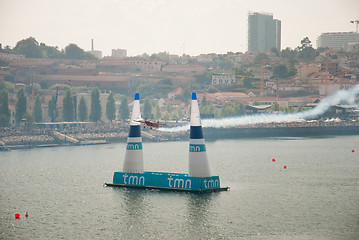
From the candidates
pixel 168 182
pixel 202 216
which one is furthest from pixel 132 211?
pixel 168 182

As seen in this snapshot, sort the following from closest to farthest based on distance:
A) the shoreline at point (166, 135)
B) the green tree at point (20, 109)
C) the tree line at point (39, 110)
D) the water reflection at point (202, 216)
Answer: the water reflection at point (202, 216)
the shoreline at point (166, 135)
the tree line at point (39, 110)
the green tree at point (20, 109)

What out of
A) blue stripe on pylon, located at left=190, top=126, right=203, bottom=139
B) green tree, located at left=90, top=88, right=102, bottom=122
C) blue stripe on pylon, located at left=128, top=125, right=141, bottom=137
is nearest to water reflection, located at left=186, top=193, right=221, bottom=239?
blue stripe on pylon, located at left=190, top=126, right=203, bottom=139

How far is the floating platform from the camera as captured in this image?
2734 inches

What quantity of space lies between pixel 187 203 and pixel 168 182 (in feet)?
18.3

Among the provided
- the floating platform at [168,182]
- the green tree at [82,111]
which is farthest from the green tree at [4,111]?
the floating platform at [168,182]

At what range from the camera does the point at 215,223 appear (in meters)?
59.9

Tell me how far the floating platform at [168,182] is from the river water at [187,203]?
76cm

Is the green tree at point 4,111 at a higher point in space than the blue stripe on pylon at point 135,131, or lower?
lower

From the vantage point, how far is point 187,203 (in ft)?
220

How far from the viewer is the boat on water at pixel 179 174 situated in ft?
226

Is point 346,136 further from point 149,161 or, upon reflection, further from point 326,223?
point 326,223

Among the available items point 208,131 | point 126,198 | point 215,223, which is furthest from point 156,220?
point 208,131

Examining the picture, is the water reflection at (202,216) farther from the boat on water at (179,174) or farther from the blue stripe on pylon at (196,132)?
the blue stripe on pylon at (196,132)

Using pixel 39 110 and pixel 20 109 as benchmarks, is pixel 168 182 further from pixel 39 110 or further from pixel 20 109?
pixel 39 110
